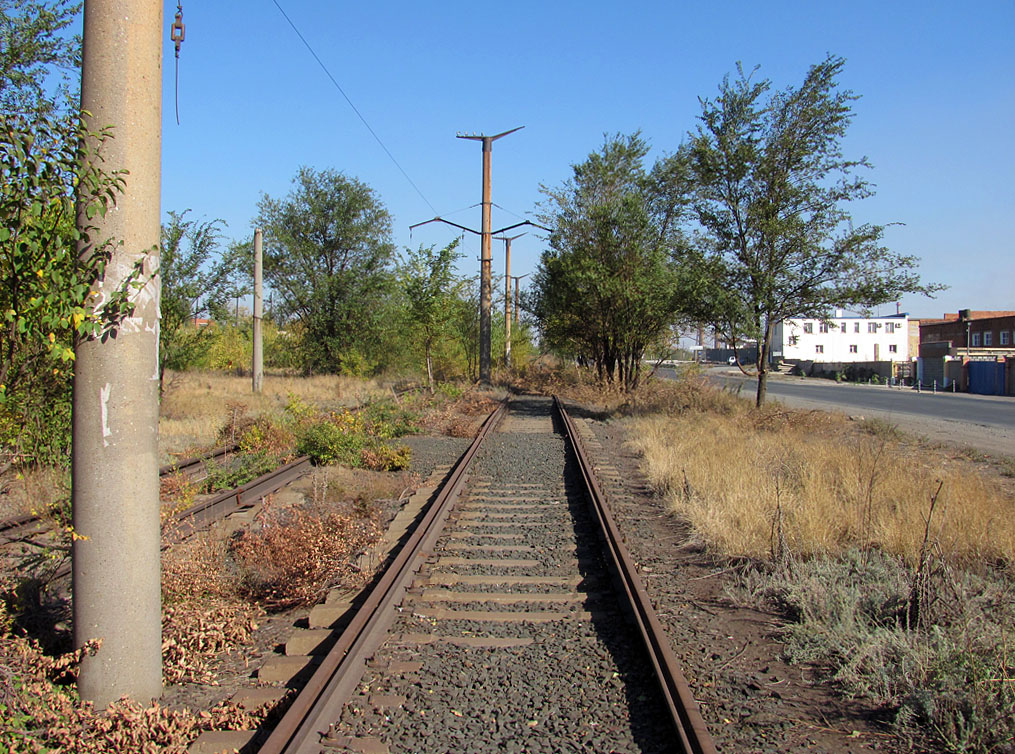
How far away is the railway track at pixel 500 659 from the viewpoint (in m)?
3.73

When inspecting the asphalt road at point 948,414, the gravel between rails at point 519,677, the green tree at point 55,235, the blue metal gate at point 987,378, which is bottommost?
the gravel between rails at point 519,677

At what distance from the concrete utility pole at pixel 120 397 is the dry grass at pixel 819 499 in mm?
5078

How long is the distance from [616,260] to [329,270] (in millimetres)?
23979

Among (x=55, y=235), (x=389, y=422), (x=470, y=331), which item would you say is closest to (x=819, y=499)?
(x=55, y=235)

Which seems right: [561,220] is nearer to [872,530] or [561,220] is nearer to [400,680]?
→ [872,530]

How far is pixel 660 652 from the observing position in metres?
4.55

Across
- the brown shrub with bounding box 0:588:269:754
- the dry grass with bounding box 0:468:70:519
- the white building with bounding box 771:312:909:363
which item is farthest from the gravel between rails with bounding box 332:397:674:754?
the white building with bounding box 771:312:909:363

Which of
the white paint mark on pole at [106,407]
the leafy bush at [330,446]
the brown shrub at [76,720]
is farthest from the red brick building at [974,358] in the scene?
the white paint mark on pole at [106,407]

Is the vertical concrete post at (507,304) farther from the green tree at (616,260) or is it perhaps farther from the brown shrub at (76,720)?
the brown shrub at (76,720)

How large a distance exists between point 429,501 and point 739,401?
626 inches

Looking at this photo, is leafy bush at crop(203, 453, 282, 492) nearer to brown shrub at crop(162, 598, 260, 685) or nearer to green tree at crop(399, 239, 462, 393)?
brown shrub at crop(162, 598, 260, 685)

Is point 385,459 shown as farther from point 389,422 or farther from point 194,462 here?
point 389,422

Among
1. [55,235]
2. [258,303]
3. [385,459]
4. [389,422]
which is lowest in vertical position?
[385,459]

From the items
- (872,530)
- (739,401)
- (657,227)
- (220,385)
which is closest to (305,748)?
(872,530)
